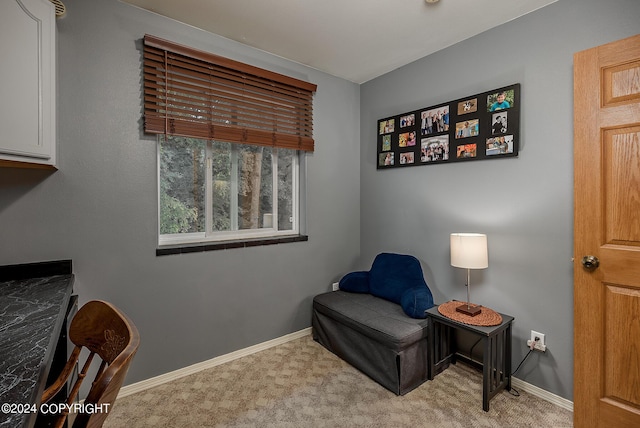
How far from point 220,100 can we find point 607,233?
8.49 ft

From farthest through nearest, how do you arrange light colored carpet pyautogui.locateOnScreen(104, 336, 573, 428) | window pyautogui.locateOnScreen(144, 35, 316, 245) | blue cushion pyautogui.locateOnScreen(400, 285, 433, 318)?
blue cushion pyautogui.locateOnScreen(400, 285, 433, 318) → window pyautogui.locateOnScreen(144, 35, 316, 245) → light colored carpet pyautogui.locateOnScreen(104, 336, 573, 428)

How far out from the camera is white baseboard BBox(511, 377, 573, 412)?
6.06 ft

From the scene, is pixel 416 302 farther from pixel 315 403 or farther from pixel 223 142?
pixel 223 142

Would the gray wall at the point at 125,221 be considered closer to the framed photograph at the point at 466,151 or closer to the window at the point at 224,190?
the window at the point at 224,190

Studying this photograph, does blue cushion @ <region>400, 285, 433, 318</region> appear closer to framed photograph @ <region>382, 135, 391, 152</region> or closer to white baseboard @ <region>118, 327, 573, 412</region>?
white baseboard @ <region>118, 327, 573, 412</region>

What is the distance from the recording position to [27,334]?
0.95 m

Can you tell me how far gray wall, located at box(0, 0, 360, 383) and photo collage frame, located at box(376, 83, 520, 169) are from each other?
45.7 inches

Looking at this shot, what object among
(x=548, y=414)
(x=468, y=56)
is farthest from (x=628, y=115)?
(x=548, y=414)

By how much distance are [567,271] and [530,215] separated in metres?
0.40

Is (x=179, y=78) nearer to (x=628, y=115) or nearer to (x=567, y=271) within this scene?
(x=628, y=115)

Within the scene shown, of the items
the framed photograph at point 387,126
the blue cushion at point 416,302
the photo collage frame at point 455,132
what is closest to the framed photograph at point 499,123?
the photo collage frame at point 455,132

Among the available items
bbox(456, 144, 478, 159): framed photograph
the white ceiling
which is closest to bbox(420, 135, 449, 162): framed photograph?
bbox(456, 144, 478, 159): framed photograph

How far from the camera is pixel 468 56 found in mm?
2322

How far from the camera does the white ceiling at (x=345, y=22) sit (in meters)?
1.94
